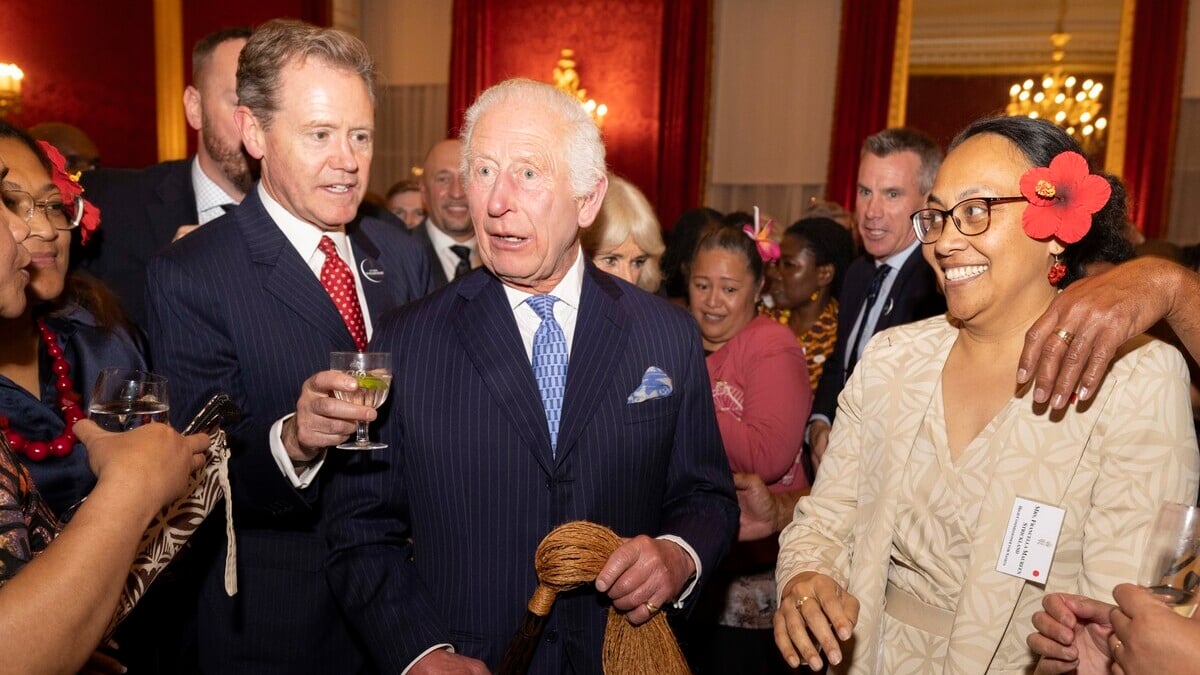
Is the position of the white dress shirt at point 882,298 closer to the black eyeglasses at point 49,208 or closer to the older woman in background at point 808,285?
the older woman in background at point 808,285

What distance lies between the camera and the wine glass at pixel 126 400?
6.01 feet

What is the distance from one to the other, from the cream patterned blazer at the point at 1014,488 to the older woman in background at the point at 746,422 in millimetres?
1221

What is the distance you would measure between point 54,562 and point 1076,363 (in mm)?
1817

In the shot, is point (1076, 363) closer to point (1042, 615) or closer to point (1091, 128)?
point (1042, 615)

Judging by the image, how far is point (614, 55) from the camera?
1191cm

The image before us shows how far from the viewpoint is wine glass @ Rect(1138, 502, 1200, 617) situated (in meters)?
1.53

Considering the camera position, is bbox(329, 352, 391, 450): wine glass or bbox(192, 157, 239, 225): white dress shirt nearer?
bbox(329, 352, 391, 450): wine glass

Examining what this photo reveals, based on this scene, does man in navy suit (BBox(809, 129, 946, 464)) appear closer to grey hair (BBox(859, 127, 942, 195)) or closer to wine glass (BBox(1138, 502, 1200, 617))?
grey hair (BBox(859, 127, 942, 195))

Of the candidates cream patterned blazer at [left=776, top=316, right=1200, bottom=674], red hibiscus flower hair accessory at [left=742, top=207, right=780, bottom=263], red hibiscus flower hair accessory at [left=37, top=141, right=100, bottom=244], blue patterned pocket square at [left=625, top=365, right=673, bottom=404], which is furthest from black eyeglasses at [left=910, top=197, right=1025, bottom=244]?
red hibiscus flower hair accessory at [left=37, top=141, right=100, bottom=244]

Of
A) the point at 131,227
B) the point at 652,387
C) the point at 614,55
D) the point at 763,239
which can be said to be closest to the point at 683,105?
the point at 614,55

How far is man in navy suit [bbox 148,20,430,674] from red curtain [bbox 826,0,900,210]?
9018 mm

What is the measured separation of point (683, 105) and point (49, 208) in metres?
9.75

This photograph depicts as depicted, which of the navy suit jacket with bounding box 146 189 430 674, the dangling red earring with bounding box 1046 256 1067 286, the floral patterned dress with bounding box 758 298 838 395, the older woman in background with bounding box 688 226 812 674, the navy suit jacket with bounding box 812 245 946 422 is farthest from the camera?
the floral patterned dress with bounding box 758 298 838 395

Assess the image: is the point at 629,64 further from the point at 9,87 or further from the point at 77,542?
the point at 77,542
